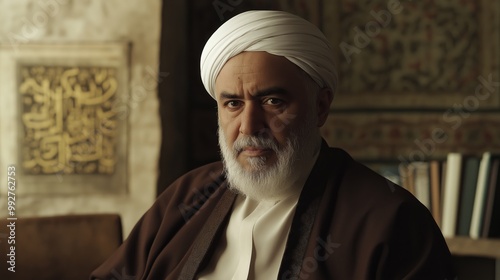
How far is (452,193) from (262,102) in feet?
5.06

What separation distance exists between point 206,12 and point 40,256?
5.84 feet

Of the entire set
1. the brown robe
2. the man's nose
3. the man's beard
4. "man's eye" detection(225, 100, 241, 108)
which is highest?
"man's eye" detection(225, 100, 241, 108)

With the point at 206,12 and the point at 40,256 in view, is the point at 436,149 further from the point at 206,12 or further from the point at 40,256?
the point at 40,256

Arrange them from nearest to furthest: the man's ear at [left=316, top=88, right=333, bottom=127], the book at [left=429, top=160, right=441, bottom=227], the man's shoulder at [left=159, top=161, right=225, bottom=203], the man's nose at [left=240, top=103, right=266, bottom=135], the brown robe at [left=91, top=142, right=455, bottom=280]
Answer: the brown robe at [left=91, top=142, right=455, bottom=280] → the man's nose at [left=240, top=103, right=266, bottom=135] → the man's ear at [left=316, top=88, right=333, bottom=127] → the man's shoulder at [left=159, top=161, right=225, bottom=203] → the book at [left=429, top=160, right=441, bottom=227]

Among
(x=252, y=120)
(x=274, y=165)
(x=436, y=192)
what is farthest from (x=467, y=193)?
(x=252, y=120)

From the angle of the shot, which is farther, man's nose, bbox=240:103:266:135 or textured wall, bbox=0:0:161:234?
textured wall, bbox=0:0:161:234

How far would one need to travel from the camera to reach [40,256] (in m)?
2.29

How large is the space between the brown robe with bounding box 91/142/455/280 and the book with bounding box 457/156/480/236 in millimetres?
1299

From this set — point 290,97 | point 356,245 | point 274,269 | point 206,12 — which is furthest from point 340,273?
point 206,12

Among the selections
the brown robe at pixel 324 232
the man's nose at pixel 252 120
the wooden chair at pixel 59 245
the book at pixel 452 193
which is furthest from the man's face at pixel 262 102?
the book at pixel 452 193

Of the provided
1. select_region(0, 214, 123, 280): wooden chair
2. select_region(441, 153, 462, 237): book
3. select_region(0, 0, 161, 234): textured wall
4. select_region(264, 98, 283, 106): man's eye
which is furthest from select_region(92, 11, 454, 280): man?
select_region(441, 153, 462, 237): book

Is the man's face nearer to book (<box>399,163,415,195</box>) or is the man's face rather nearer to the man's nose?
the man's nose

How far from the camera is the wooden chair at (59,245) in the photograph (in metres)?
2.27

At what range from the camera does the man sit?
5.72 feet
